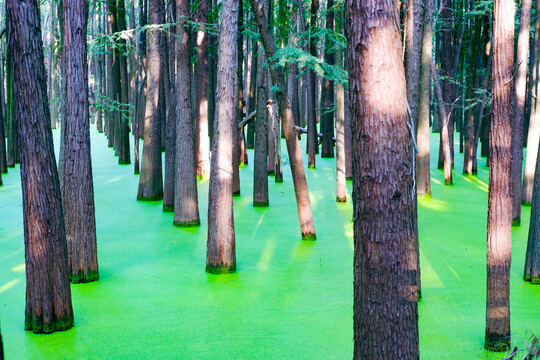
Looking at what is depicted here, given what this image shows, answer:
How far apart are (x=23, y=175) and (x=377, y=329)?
148 inches

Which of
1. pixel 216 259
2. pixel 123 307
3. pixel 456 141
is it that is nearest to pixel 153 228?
pixel 216 259

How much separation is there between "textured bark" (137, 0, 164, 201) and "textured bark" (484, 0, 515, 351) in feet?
27.7

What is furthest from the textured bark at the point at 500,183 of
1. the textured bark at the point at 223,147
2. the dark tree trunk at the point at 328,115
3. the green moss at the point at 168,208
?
the dark tree trunk at the point at 328,115

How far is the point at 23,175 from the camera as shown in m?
5.51

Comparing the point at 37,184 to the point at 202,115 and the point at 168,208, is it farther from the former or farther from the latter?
the point at 202,115

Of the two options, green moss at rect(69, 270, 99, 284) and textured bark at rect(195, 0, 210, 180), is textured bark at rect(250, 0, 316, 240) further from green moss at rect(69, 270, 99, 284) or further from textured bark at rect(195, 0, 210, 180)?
textured bark at rect(195, 0, 210, 180)

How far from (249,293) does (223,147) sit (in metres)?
1.98

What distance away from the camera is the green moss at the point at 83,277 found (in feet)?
24.4

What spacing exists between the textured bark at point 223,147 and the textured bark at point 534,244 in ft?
12.8

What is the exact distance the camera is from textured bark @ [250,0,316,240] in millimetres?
9367

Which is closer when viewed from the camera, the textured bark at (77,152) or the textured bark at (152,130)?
the textured bark at (77,152)

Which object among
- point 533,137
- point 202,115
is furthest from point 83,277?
point 202,115

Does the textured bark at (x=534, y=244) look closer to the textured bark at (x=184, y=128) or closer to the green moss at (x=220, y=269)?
the green moss at (x=220, y=269)

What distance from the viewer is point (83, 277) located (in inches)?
295
